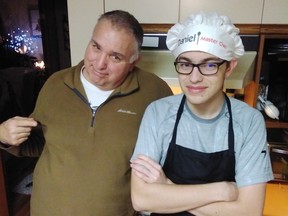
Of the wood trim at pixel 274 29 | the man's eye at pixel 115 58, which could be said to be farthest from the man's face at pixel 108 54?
the wood trim at pixel 274 29

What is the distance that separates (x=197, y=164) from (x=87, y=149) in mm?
493

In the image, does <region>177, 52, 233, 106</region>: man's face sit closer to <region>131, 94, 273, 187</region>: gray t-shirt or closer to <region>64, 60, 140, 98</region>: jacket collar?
<region>131, 94, 273, 187</region>: gray t-shirt

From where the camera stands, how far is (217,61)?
922mm

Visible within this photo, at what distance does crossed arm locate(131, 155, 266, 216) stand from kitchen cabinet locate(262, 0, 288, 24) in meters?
0.90

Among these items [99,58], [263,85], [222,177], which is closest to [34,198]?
[99,58]

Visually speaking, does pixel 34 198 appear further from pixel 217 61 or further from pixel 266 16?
→ pixel 266 16

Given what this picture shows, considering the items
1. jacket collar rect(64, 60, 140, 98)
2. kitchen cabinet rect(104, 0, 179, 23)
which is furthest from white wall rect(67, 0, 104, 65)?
jacket collar rect(64, 60, 140, 98)

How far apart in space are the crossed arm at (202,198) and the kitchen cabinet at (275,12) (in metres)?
0.90

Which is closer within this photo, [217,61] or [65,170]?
[217,61]

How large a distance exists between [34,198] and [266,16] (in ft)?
4.81

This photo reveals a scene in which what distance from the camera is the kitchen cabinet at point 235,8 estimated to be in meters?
1.42

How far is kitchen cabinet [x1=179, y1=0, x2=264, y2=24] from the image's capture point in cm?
142

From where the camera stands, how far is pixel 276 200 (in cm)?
169

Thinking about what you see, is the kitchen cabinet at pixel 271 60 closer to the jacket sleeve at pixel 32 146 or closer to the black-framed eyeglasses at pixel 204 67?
the black-framed eyeglasses at pixel 204 67
